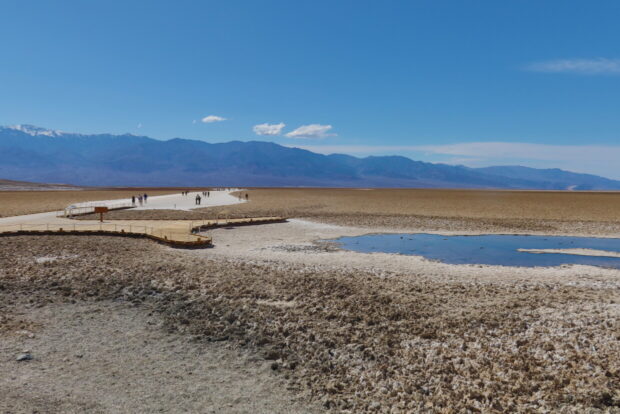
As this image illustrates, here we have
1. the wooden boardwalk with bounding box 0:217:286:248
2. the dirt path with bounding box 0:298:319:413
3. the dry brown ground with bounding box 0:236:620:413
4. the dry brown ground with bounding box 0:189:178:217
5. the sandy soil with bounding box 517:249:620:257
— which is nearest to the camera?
the dirt path with bounding box 0:298:319:413

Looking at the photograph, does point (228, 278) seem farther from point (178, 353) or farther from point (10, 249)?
point (10, 249)

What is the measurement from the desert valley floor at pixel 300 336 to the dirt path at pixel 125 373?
1.6 inches

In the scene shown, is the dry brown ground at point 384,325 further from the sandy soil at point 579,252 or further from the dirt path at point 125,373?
the sandy soil at point 579,252

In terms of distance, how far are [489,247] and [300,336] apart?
2001 centimetres

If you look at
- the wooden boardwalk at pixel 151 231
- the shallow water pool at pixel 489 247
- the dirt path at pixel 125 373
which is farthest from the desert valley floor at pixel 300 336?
the wooden boardwalk at pixel 151 231

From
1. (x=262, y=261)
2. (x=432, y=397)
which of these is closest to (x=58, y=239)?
(x=262, y=261)

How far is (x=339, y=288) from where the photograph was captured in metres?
14.8

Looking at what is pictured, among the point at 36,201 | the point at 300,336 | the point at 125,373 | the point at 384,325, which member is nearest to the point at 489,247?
the point at 384,325

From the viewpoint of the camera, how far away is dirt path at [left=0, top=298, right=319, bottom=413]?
8.02m

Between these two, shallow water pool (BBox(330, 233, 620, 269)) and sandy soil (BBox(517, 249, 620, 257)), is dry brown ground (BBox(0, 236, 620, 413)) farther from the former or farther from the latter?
sandy soil (BBox(517, 249, 620, 257))

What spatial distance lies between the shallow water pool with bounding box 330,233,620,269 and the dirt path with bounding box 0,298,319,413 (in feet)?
49.6

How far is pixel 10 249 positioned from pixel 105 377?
16274mm

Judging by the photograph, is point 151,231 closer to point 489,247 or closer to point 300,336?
point 300,336

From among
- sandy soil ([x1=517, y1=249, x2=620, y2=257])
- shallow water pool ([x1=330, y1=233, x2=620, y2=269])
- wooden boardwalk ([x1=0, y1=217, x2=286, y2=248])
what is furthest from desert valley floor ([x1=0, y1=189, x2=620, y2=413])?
sandy soil ([x1=517, y1=249, x2=620, y2=257])
